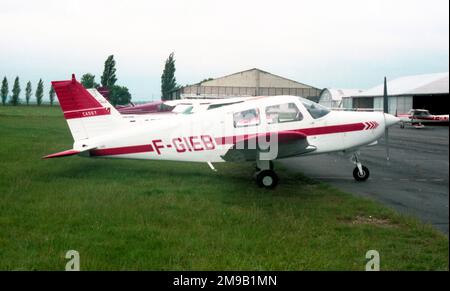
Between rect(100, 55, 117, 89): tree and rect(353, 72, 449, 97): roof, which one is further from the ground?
rect(100, 55, 117, 89): tree

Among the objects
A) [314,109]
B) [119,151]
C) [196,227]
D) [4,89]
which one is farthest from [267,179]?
[4,89]

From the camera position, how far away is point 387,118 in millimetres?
9438

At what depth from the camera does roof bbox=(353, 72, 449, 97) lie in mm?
2379

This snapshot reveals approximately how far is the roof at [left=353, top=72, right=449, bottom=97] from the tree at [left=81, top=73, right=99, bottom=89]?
18.4 ft

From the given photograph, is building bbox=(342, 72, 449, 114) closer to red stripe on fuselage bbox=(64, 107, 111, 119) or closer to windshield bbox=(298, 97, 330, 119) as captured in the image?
windshield bbox=(298, 97, 330, 119)

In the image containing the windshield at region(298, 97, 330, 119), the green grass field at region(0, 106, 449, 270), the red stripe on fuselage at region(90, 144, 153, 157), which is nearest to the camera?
the green grass field at region(0, 106, 449, 270)

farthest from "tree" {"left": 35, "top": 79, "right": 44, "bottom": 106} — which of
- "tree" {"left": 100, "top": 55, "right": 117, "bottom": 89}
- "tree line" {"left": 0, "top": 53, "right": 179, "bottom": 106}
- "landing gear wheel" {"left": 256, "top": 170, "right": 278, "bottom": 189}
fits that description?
"landing gear wheel" {"left": 256, "top": 170, "right": 278, "bottom": 189}

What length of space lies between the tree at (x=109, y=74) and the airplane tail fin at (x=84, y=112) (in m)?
1.27

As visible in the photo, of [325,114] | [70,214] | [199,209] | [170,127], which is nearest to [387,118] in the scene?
[325,114]

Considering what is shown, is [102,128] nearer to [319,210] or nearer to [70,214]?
[70,214]

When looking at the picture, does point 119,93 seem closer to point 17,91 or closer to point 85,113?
point 85,113

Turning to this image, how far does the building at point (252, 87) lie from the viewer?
10.8 m

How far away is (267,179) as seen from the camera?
8414 mm

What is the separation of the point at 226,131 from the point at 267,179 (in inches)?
52.2
